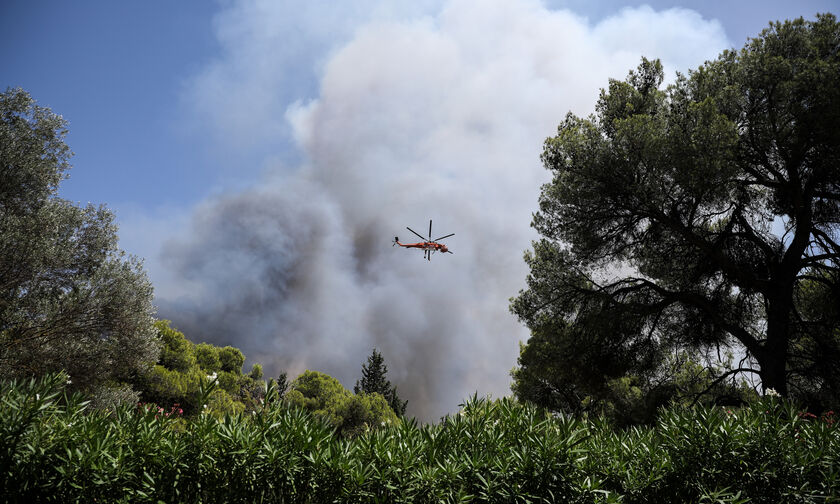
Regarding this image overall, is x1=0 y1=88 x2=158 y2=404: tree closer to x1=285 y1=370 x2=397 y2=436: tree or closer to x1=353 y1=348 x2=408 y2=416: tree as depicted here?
x1=285 y1=370 x2=397 y2=436: tree

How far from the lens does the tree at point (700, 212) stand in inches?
480

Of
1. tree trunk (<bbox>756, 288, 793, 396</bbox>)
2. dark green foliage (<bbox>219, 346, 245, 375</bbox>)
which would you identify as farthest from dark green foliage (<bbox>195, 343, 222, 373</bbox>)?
tree trunk (<bbox>756, 288, 793, 396</bbox>)

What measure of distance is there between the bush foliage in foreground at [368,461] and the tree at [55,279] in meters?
9.45

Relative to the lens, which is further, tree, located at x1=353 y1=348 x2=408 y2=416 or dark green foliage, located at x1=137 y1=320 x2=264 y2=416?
tree, located at x1=353 y1=348 x2=408 y2=416

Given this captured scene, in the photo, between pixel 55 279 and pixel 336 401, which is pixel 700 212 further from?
pixel 336 401

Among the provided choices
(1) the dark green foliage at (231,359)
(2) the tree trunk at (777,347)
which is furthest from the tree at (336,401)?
(2) the tree trunk at (777,347)

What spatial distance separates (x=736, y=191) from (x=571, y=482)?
14953 mm

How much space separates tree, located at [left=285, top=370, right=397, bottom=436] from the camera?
121ft

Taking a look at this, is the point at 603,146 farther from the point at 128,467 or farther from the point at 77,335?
the point at 77,335

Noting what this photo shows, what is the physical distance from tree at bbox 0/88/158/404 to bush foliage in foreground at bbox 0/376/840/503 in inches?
372

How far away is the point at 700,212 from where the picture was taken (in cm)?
1459

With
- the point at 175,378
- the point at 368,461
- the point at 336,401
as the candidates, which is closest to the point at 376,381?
the point at 336,401

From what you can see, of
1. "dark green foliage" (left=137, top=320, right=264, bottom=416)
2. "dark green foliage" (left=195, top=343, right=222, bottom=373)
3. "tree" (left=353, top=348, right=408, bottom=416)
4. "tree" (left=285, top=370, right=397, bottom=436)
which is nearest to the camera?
"dark green foliage" (left=137, top=320, right=264, bottom=416)

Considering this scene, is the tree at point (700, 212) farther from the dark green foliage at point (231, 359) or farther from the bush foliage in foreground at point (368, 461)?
the dark green foliage at point (231, 359)
